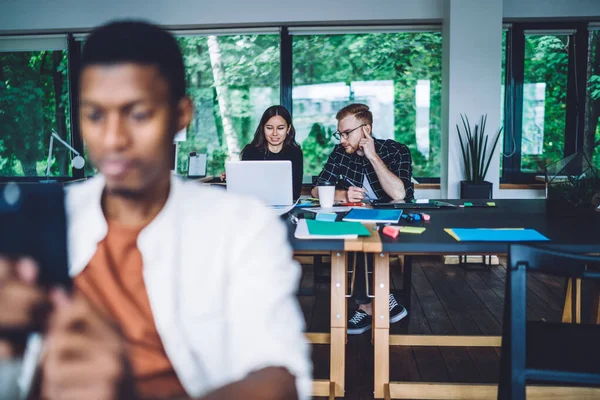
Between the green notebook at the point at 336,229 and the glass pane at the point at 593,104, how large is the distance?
390cm

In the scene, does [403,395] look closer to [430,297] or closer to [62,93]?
[430,297]

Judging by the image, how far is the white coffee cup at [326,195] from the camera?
94.6 inches

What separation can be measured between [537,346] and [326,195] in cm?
115

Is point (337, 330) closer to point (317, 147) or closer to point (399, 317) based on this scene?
point (399, 317)

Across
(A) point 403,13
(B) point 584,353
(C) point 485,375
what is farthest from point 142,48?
(A) point 403,13

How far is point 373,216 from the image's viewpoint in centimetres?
212

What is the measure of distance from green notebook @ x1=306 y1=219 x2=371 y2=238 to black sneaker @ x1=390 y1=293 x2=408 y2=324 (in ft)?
3.85

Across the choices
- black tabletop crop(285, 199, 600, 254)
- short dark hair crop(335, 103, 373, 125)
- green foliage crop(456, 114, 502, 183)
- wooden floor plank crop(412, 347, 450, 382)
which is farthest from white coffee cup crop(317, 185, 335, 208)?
green foliage crop(456, 114, 502, 183)

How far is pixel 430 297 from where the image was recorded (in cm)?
352

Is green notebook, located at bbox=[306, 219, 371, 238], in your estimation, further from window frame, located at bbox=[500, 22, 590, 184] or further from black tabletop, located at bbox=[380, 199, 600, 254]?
window frame, located at bbox=[500, 22, 590, 184]

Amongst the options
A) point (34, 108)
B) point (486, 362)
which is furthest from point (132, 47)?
point (34, 108)

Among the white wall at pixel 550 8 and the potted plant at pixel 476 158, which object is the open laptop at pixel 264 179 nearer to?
the potted plant at pixel 476 158

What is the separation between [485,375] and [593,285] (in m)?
0.70

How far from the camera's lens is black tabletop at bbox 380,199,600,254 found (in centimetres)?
164
